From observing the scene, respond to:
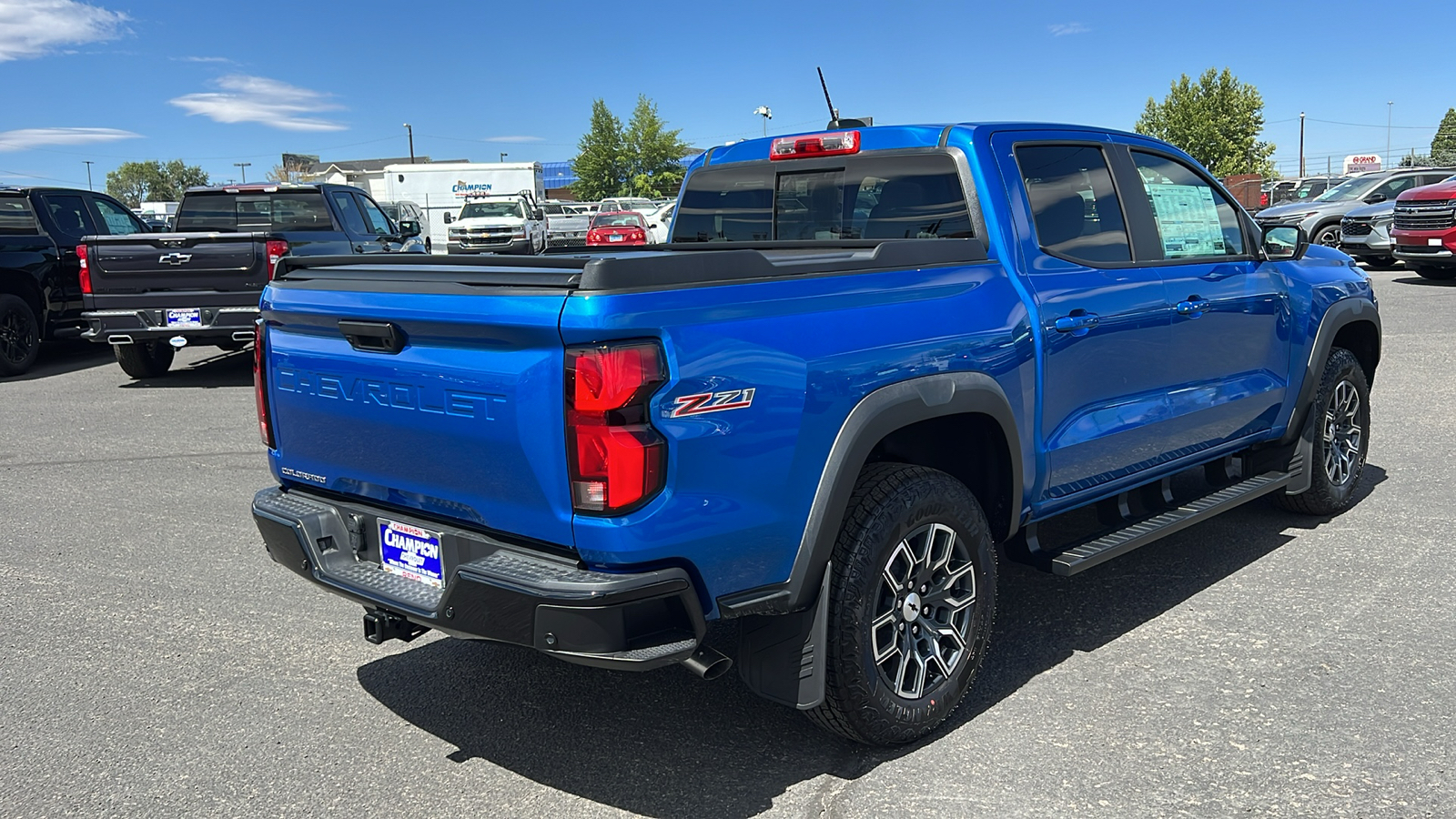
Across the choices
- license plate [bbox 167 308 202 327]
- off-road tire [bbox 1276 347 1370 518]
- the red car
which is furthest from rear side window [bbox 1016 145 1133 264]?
the red car

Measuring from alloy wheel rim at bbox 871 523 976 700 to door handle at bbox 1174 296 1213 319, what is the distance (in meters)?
1.61

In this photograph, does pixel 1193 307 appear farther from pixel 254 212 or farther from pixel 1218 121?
pixel 1218 121

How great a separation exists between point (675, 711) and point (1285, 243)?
12.0ft

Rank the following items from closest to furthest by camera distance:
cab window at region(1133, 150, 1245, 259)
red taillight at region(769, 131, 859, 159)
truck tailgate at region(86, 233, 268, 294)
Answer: red taillight at region(769, 131, 859, 159) → cab window at region(1133, 150, 1245, 259) → truck tailgate at region(86, 233, 268, 294)

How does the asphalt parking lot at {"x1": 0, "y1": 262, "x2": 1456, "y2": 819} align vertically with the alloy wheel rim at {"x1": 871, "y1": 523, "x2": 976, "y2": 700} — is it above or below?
below

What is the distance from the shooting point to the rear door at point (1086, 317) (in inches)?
155

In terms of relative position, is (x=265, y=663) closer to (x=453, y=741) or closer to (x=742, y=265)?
(x=453, y=741)

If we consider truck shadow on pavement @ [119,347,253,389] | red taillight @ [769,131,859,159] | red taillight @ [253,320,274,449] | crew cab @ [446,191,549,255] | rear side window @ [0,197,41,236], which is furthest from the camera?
crew cab @ [446,191,549,255]

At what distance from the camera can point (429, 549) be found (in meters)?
3.18

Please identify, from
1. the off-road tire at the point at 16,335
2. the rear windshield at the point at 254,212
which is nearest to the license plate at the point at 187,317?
the rear windshield at the point at 254,212

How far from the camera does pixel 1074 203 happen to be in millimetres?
4250

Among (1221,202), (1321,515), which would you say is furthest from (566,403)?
(1321,515)

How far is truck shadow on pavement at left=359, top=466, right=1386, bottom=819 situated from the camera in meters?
3.33

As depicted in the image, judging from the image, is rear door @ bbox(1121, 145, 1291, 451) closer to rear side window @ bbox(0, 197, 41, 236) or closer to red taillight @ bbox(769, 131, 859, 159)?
red taillight @ bbox(769, 131, 859, 159)
